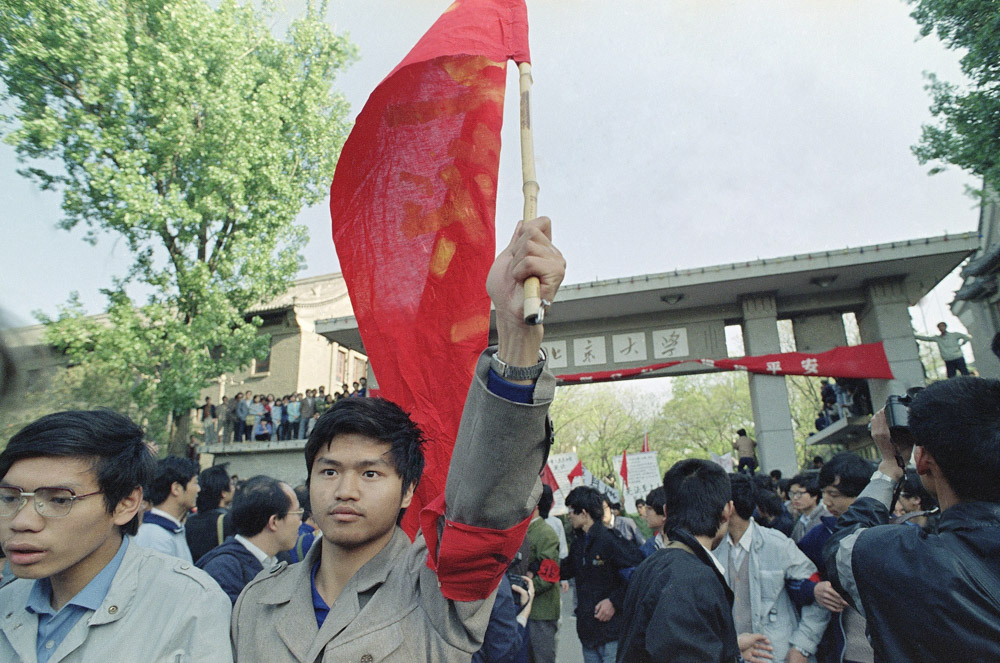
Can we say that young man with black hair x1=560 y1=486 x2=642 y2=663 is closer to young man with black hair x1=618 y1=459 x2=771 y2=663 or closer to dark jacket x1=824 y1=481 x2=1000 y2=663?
young man with black hair x1=618 y1=459 x2=771 y2=663

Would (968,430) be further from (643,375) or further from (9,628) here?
(643,375)

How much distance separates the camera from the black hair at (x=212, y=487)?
15.4 feet

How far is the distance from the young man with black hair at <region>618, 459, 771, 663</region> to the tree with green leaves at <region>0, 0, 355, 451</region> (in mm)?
12253

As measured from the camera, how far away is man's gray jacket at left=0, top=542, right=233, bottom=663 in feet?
5.56

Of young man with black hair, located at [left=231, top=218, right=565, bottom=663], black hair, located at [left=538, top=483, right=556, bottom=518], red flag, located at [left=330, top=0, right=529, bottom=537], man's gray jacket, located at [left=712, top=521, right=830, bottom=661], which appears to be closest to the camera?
young man with black hair, located at [left=231, top=218, right=565, bottom=663]

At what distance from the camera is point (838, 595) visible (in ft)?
10.6

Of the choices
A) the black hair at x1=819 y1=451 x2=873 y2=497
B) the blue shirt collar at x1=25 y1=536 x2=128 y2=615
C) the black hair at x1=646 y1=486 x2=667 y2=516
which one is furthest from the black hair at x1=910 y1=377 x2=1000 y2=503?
the black hair at x1=646 y1=486 x2=667 y2=516

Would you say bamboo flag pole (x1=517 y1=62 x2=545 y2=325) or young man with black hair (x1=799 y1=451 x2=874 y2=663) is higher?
bamboo flag pole (x1=517 y1=62 x2=545 y2=325)

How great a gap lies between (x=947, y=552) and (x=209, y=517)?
14.7 ft

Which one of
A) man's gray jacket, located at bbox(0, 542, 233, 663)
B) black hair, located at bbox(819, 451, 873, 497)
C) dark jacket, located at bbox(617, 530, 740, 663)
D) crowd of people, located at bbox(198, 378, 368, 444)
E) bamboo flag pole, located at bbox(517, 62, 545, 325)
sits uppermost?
crowd of people, located at bbox(198, 378, 368, 444)

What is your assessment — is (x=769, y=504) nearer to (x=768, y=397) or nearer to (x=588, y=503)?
(x=588, y=503)

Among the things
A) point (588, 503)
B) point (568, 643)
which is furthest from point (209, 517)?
point (568, 643)

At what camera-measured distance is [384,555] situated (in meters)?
1.77

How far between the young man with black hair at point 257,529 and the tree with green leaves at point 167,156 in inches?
411
